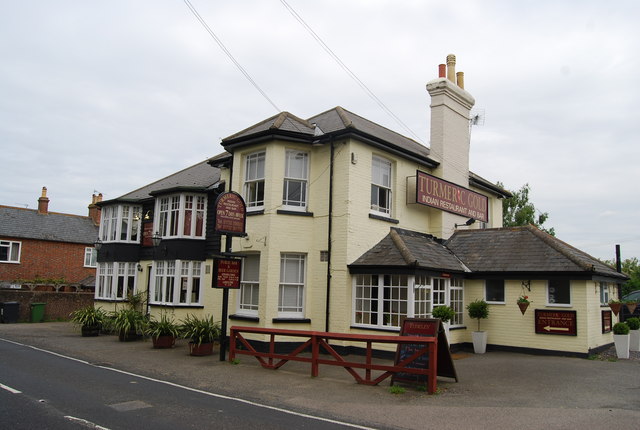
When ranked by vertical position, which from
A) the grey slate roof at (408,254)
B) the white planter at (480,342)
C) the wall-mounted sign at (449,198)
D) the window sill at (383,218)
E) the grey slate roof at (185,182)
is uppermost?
the grey slate roof at (185,182)

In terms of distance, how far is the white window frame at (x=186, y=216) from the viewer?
755 inches

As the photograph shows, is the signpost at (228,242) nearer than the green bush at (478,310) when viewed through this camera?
Yes

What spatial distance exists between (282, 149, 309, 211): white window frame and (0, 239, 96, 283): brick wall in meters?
25.5

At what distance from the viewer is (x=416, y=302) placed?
1462 centimetres

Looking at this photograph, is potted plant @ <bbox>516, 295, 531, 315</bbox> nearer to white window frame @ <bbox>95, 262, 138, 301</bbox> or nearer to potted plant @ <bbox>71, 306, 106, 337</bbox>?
potted plant @ <bbox>71, 306, 106, 337</bbox>

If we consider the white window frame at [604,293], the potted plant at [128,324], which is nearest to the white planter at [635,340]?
the white window frame at [604,293]

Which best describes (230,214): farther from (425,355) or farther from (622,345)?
(622,345)

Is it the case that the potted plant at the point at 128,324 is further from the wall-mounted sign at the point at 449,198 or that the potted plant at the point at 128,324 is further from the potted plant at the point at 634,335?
the potted plant at the point at 634,335

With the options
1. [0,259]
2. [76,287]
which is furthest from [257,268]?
[0,259]

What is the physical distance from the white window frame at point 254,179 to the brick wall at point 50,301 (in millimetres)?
16164

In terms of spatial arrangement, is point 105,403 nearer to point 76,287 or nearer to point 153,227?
point 153,227

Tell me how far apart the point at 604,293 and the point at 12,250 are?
34.4m

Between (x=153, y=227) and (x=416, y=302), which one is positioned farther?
(x=153, y=227)

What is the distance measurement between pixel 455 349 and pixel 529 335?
234 cm
